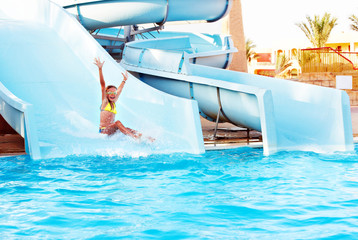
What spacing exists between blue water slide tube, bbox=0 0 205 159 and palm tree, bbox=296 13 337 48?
18.9 meters

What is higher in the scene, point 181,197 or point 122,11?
point 122,11

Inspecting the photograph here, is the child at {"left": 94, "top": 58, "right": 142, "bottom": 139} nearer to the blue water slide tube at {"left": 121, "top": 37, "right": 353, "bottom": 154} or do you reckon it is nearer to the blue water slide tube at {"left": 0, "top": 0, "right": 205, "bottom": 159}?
the blue water slide tube at {"left": 0, "top": 0, "right": 205, "bottom": 159}

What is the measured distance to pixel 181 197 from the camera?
4246 mm

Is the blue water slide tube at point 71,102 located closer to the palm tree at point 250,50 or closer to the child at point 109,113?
the child at point 109,113

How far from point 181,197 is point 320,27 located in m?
22.1

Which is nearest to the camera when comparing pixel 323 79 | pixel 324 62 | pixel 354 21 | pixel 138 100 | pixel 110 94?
Result: pixel 110 94

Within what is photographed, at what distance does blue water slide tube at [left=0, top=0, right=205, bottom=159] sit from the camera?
19.7ft

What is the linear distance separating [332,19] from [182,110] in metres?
20.6

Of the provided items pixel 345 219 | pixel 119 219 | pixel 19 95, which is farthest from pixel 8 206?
pixel 19 95

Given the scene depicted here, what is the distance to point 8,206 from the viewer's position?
3.96m

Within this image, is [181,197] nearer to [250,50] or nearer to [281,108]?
[281,108]

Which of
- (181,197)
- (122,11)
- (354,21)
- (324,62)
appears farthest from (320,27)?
(181,197)

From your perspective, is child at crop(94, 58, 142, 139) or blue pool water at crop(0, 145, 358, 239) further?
child at crop(94, 58, 142, 139)

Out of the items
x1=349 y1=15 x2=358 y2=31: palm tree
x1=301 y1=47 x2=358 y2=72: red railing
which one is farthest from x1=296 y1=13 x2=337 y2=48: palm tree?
x1=301 y1=47 x2=358 y2=72: red railing
